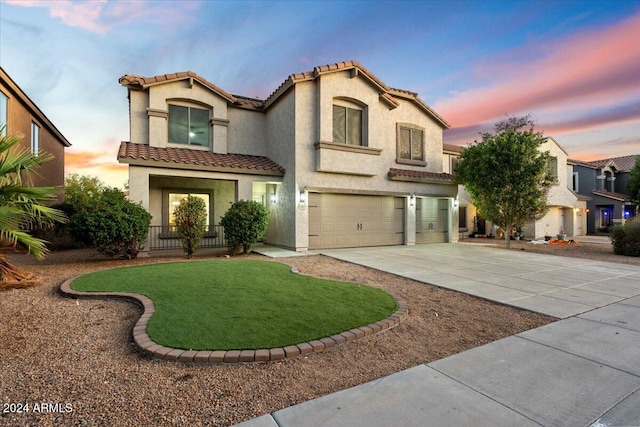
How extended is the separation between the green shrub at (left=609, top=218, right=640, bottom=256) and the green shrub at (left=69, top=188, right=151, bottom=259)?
18.4m

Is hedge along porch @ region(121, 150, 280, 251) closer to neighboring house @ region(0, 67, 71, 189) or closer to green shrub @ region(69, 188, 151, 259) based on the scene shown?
green shrub @ region(69, 188, 151, 259)

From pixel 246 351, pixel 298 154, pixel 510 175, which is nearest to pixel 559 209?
pixel 510 175

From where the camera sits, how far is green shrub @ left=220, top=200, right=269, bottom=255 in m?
10.9

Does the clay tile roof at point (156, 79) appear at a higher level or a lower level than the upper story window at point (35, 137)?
higher

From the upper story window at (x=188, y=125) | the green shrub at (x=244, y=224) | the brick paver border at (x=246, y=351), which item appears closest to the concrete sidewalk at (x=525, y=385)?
the brick paver border at (x=246, y=351)

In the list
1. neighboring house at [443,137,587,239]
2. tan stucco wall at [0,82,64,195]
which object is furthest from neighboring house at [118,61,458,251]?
neighboring house at [443,137,587,239]

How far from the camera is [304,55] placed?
18.1 meters

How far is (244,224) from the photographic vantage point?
35.6ft

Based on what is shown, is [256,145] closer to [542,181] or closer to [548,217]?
[542,181]

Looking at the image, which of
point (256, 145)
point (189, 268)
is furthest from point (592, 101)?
point (189, 268)

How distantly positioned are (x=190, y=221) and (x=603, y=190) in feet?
110

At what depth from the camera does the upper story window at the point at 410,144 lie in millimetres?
15133

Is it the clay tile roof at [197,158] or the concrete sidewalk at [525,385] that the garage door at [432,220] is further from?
the concrete sidewalk at [525,385]

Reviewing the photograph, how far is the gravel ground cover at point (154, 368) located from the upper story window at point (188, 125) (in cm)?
880
